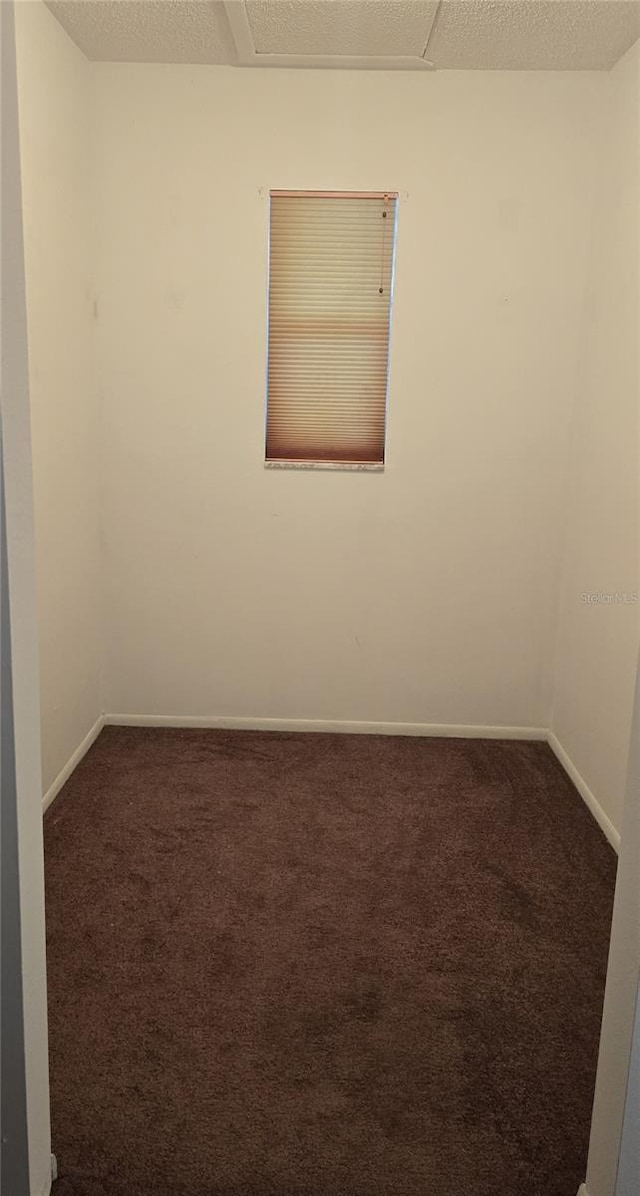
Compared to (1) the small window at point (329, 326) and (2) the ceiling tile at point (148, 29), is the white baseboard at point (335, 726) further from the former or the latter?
(2) the ceiling tile at point (148, 29)

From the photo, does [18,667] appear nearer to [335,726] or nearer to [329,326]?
[329,326]

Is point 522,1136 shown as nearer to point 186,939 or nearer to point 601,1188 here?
point 601,1188

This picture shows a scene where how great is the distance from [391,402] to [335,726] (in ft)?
4.78

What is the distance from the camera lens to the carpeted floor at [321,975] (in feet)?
6.08

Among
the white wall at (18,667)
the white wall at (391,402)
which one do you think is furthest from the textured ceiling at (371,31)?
the white wall at (18,667)

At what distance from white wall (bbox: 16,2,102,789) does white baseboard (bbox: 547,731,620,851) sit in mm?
2029

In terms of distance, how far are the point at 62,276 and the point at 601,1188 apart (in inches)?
123

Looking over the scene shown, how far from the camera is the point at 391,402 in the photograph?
3.74m

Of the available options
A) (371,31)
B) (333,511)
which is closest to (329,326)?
(333,511)

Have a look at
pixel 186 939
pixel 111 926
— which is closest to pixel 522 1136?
pixel 186 939

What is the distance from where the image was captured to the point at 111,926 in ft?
8.45

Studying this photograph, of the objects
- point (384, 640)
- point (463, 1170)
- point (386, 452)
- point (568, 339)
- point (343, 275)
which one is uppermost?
point (343, 275)

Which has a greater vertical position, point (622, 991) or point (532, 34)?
point (532, 34)

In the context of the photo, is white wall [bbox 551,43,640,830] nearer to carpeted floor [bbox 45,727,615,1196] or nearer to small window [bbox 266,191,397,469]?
carpeted floor [bbox 45,727,615,1196]
